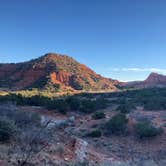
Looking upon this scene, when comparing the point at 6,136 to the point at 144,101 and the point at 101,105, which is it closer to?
the point at 101,105

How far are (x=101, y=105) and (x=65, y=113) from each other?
24.8 ft

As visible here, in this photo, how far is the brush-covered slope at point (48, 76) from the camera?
59394mm

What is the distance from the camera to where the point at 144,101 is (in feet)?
110

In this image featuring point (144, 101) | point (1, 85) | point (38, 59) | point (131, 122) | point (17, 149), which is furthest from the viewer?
point (38, 59)

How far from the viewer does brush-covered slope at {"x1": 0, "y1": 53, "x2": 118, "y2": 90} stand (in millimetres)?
59394

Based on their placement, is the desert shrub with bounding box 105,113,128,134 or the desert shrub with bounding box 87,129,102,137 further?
the desert shrub with bounding box 105,113,128,134

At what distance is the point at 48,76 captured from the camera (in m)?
59.6

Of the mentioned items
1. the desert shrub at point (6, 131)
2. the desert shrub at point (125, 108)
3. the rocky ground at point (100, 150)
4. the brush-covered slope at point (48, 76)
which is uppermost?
the brush-covered slope at point (48, 76)

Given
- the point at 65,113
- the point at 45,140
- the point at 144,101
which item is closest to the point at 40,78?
the point at 144,101

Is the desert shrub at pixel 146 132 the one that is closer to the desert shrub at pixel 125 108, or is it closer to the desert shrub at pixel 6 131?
the desert shrub at pixel 6 131

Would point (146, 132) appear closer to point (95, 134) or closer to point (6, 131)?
point (95, 134)

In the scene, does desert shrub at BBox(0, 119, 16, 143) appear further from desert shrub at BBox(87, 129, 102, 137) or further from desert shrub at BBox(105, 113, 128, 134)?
desert shrub at BBox(105, 113, 128, 134)

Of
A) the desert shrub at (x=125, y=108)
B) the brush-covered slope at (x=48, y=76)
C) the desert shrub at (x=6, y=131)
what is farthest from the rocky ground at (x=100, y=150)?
the brush-covered slope at (x=48, y=76)

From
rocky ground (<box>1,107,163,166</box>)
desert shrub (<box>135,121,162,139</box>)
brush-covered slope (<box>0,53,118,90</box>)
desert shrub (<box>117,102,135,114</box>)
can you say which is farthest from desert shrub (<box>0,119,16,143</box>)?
brush-covered slope (<box>0,53,118,90</box>)
